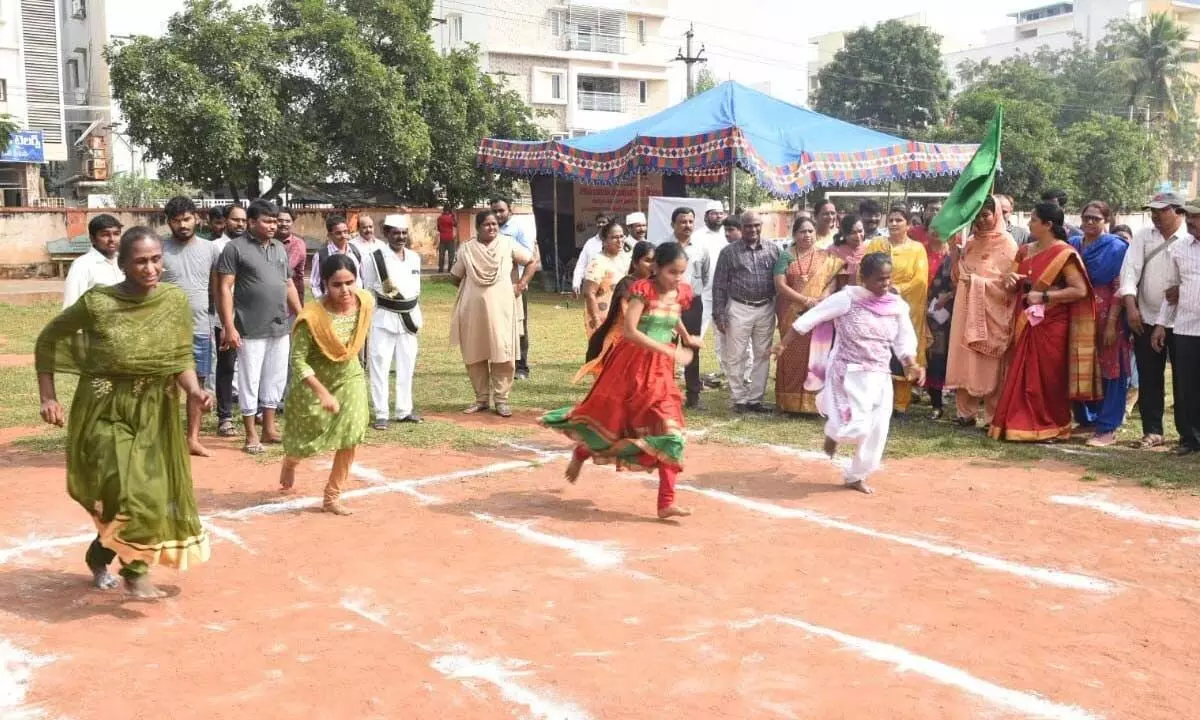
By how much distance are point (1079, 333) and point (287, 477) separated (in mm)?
5922

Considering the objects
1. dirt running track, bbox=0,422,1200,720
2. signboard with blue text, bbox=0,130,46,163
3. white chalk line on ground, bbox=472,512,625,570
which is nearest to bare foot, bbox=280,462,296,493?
dirt running track, bbox=0,422,1200,720

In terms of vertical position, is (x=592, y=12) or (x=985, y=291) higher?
(x=592, y=12)

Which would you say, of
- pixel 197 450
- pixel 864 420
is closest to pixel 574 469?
pixel 864 420

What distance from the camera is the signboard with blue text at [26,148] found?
3600cm

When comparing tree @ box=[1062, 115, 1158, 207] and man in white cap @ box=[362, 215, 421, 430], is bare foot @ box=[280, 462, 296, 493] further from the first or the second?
tree @ box=[1062, 115, 1158, 207]

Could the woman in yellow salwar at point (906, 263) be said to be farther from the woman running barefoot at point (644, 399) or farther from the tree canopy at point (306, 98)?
the tree canopy at point (306, 98)

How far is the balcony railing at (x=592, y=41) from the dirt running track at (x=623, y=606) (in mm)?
51342

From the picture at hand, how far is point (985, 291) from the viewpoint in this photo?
9.36m

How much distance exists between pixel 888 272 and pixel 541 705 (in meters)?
4.36

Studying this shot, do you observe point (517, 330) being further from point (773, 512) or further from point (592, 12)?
point (592, 12)

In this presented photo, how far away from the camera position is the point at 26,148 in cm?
3631

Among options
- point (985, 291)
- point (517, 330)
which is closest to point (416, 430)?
point (517, 330)

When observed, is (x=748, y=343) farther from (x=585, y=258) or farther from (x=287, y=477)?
(x=287, y=477)

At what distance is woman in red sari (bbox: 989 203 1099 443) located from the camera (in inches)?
350
